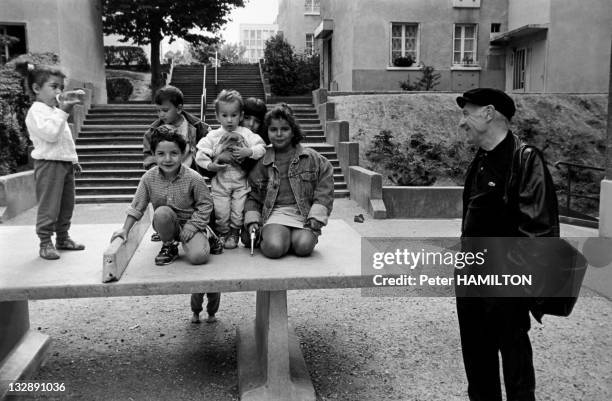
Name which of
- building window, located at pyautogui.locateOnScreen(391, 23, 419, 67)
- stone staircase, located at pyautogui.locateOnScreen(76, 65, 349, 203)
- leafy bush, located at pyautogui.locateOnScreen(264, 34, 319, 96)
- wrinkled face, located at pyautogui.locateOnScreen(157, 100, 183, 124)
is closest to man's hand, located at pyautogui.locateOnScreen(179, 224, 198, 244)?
wrinkled face, located at pyautogui.locateOnScreen(157, 100, 183, 124)

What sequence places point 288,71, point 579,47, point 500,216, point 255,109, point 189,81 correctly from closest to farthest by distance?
point 500,216
point 255,109
point 579,47
point 189,81
point 288,71

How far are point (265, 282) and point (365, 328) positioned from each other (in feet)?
5.94

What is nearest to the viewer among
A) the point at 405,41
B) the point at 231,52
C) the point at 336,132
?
the point at 336,132

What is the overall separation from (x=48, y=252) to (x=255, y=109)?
1.79 metres

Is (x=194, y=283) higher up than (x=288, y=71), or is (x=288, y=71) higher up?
(x=288, y=71)

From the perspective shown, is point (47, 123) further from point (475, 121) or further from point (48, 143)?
point (475, 121)

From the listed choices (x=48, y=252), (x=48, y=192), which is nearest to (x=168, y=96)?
(x=48, y=192)

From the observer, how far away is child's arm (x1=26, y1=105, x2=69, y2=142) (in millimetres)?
3900

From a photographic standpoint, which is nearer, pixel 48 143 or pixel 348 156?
pixel 48 143

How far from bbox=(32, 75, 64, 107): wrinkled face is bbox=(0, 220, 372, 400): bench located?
108 cm

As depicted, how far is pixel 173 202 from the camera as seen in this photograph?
3.96m

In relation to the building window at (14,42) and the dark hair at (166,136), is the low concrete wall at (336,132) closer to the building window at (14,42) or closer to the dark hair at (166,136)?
the building window at (14,42)

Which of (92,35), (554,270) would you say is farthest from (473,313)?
(92,35)

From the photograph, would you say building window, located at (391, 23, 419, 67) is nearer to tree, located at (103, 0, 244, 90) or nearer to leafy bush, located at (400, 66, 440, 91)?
leafy bush, located at (400, 66, 440, 91)
